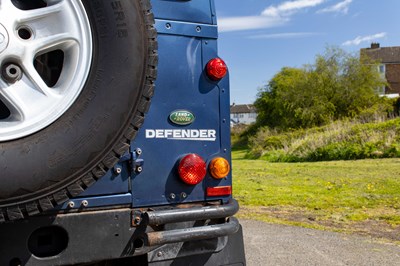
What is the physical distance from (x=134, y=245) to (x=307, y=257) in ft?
9.76

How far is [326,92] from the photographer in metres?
32.8

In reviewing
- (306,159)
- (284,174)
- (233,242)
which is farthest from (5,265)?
(306,159)

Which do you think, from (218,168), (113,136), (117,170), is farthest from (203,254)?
(113,136)

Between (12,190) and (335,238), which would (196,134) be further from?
(335,238)

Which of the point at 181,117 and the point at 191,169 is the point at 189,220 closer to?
the point at 191,169

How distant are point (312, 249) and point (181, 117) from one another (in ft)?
10.4

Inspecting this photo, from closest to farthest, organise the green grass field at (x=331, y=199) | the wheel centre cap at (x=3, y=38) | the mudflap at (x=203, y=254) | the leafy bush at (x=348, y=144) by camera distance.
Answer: the wheel centre cap at (x=3, y=38), the mudflap at (x=203, y=254), the green grass field at (x=331, y=199), the leafy bush at (x=348, y=144)

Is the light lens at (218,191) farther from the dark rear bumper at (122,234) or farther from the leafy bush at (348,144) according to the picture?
the leafy bush at (348,144)

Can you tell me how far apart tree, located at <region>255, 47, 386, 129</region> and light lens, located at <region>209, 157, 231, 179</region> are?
28457 millimetres

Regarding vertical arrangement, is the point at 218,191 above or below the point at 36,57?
below

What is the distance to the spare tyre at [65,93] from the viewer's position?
6.79 ft

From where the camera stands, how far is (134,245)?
8.45 ft

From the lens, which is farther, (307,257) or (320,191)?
(320,191)

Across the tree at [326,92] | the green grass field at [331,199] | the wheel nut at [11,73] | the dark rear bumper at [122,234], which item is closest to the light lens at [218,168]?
the dark rear bumper at [122,234]
